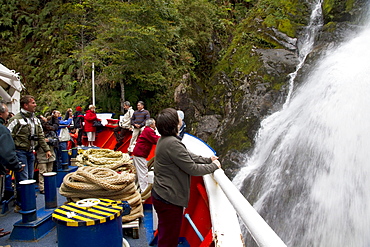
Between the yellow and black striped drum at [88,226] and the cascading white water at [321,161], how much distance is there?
156 inches

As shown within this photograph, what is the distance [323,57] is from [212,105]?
6182mm

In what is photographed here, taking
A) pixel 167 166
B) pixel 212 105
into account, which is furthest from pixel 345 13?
pixel 167 166

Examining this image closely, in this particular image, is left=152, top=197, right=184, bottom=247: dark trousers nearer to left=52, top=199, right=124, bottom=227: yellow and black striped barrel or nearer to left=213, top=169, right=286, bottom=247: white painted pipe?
left=52, top=199, right=124, bottom=227: yellow and black striped barrel

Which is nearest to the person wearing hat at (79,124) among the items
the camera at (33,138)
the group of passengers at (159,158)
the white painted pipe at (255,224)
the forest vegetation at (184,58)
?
the group of passengers at (159,158)

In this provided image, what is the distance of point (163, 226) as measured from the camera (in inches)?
103

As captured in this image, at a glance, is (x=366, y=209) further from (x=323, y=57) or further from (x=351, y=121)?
(x=323, y=57)

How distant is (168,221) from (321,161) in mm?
5378

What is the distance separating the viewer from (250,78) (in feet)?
46.6

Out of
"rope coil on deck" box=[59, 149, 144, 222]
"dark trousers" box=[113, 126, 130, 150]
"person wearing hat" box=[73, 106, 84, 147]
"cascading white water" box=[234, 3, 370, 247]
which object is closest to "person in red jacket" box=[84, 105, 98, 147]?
"person wearing hat" box=[73, 106, 84, 147]

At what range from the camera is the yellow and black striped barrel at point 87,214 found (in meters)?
2.56

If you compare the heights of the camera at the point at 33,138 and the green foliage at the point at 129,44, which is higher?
the green foliage at the point at 129,44

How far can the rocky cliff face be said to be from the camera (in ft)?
40.5

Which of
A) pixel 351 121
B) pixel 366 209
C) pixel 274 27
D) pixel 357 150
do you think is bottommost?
pixel 366 209

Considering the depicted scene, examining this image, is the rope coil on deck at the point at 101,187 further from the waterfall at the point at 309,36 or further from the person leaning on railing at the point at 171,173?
the waterfall at the point at 309,36
